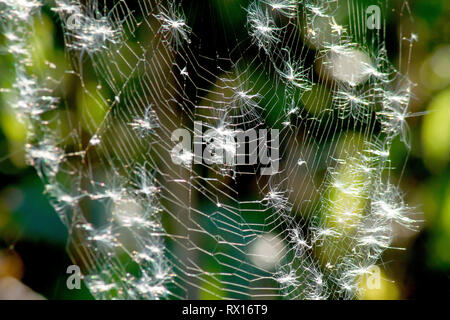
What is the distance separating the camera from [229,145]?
907 mm

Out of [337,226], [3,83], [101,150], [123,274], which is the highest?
[3,83]

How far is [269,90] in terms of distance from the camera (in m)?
0.97

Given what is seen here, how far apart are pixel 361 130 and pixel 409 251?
1.21ft

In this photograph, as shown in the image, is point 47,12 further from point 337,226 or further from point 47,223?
point 337,226

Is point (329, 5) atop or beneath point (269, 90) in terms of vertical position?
atop

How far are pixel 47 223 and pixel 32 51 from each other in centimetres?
46

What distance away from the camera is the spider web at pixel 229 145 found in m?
0.83

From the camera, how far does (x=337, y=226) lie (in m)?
0.95

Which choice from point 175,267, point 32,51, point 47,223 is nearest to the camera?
point 32,51

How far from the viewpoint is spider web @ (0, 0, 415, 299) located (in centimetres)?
83

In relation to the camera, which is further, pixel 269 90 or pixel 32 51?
pixel 269 90

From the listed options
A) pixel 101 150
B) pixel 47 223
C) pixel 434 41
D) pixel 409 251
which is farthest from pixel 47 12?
pixel 409 251

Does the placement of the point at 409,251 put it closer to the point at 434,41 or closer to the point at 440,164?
the point at 440,164

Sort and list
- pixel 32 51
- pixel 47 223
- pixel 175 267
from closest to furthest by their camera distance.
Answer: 1. pixel 32 51
2. pixel 175 267
3. pixel 47 223
